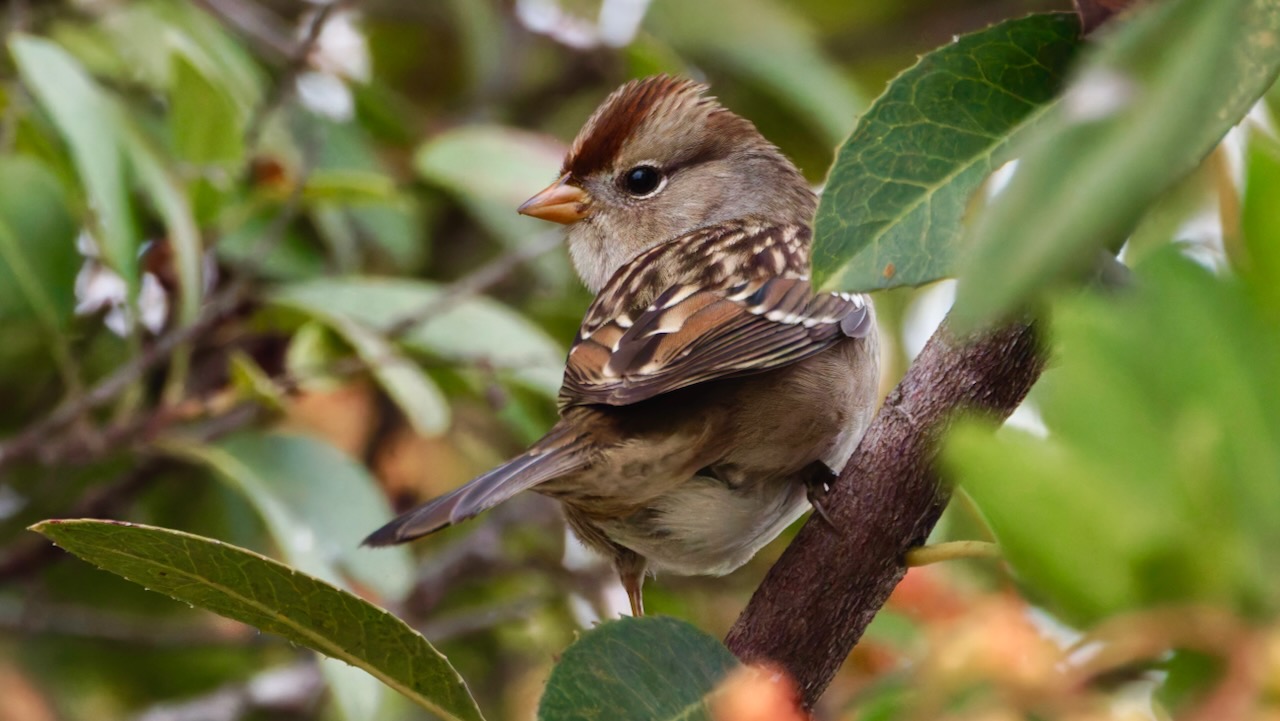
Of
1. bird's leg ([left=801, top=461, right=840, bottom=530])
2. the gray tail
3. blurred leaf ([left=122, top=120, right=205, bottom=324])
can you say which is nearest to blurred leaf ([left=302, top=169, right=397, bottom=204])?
blurred leaf ([left=122, top=120, right=205, bottom=324])

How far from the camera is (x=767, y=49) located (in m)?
3.89

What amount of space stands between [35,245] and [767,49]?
1927mm

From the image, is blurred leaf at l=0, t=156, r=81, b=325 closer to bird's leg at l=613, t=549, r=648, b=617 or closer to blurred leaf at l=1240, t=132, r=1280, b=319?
bird's leg at l=613, t=549, r=648, b=617

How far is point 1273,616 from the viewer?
0.74 metres

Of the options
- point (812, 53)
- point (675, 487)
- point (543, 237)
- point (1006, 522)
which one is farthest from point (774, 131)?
point (1006, 522)

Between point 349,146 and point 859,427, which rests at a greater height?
point 349,146

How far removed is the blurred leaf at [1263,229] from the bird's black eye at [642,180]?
9.25ft

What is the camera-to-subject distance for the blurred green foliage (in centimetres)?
78

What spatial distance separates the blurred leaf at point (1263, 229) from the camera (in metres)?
0.83

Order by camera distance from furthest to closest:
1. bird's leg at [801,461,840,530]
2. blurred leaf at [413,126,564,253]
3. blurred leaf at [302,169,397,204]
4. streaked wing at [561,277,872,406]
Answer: blurred leaf at [413,126,564,253], blurred leaf at [302,169,397,204], bird's leg at [801,461,840,530], streaked wing at [561,277,872,406]

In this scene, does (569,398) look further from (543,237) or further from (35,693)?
(35,693)

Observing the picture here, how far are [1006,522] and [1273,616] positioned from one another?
14 centimetres

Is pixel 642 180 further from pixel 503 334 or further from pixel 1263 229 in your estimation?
pixel 1263 229

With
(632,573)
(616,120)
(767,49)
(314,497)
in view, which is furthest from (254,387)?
(767,49)
